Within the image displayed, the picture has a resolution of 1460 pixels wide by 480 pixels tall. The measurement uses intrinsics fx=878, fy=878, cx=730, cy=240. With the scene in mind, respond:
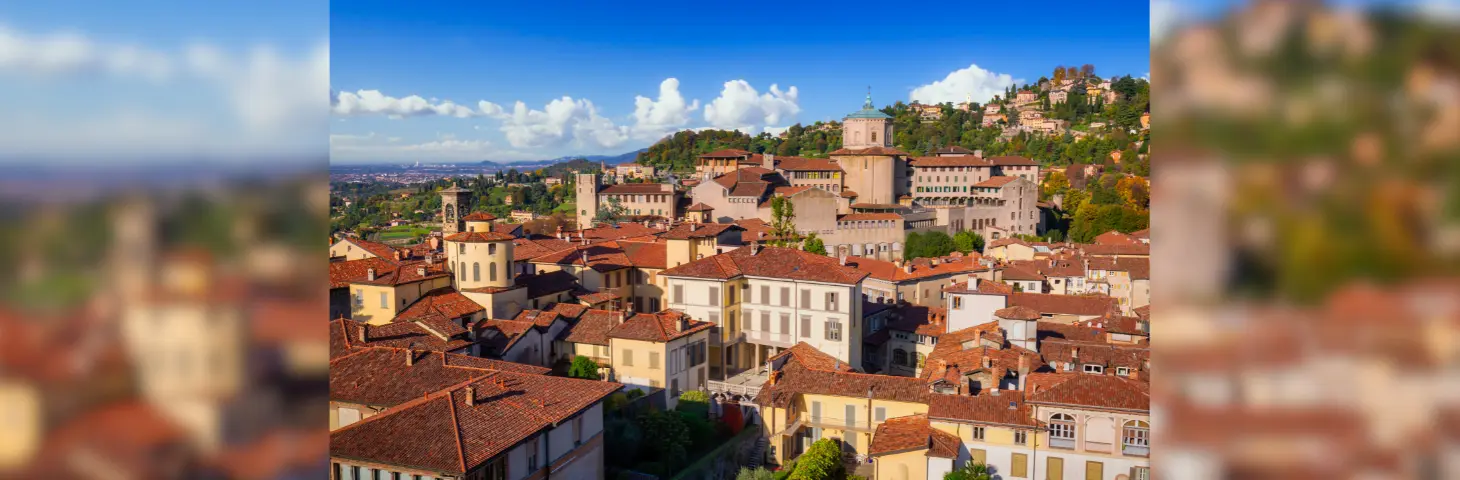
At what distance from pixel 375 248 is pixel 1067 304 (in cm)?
1615

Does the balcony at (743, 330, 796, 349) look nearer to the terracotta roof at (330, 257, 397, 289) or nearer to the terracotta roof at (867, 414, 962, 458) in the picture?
the terracotta roof at (867, 414, 962, 458)

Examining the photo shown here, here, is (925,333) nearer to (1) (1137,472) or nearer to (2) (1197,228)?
(1) (1137,472)

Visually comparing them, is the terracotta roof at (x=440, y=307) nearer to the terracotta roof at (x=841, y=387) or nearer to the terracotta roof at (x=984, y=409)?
the terracotta roof at (x=841, y=387)

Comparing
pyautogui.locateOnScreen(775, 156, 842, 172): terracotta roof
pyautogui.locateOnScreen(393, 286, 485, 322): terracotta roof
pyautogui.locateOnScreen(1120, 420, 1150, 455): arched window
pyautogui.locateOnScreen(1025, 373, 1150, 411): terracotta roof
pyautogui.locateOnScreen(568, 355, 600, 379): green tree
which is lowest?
pyautogui.locateOnScreen(1120, 420, 1150, 455): arched window

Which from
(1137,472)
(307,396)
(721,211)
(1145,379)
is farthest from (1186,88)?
(721,211)

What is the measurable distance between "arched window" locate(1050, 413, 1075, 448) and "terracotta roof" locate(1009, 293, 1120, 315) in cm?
984

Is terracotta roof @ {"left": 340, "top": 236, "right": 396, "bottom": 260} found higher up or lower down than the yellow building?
higher up

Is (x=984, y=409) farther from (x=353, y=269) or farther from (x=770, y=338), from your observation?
(x=353, y=269)

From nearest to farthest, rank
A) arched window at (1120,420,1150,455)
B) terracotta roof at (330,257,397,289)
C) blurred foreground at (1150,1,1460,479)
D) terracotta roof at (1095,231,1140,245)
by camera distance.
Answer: blurred foreground at (1150,1,1460,479)
arched window at (1120,420,1150,455)
terracotta roof at (330,257,397,289)
terracotta roof at (1095,231,1140,245)

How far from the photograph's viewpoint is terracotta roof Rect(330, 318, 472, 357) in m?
12.2

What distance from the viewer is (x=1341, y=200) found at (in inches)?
40.6

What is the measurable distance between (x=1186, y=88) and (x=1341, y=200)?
0.73ft

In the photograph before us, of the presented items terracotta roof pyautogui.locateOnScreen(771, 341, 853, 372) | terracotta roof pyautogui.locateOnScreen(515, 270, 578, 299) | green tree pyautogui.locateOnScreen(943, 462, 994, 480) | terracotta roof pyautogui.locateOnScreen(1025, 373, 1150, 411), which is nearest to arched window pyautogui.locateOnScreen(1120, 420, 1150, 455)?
terracotta roof pyautogui.locateOnScreen(1025, 373, 1150, 411)

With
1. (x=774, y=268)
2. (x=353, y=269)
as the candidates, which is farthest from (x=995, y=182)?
(x=353, y=269)
